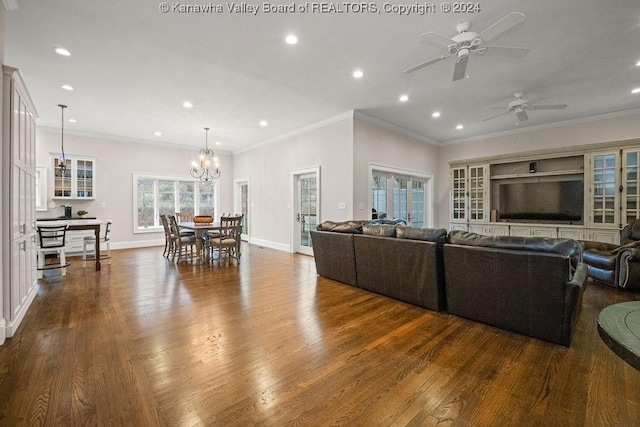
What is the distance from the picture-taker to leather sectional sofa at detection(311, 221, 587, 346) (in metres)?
2.32

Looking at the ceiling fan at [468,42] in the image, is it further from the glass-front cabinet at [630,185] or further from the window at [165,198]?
the window at [165,198]

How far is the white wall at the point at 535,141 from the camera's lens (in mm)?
5387

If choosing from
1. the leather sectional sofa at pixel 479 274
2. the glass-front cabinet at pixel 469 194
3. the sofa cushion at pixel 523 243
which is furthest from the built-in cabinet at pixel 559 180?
→ the sofa cushion at pixel 523 243

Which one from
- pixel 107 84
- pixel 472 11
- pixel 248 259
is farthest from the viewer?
pixel 248 259

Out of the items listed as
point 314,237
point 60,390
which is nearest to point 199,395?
point 60,390

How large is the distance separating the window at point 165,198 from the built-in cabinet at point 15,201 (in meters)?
4.90

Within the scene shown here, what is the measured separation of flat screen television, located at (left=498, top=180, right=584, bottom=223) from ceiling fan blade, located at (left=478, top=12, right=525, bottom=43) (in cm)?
510

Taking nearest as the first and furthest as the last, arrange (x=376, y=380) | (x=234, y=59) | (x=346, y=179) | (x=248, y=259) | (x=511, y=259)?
(x=376, y=380)
(x=511, y=259)
(x=234, y=59)
(x=346, y=179)
(x=248, y=259)

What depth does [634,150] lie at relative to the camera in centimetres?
502

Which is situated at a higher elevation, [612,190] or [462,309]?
[612,190]

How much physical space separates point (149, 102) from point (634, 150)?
8.96 m

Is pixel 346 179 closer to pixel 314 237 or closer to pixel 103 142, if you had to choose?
A: pixel 314 237

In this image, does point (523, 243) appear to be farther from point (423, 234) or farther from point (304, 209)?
point (304, 209)

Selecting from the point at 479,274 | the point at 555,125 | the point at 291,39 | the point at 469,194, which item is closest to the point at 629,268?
the point at 479,274
